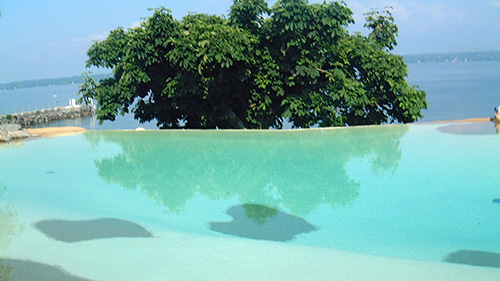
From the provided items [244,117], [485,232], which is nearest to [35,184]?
[485,232]

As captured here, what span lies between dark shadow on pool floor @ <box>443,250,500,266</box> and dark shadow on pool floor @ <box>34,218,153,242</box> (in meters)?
2.67

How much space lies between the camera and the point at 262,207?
Answer: 5.70m

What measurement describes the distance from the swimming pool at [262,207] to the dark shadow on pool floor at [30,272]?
0.02 metres

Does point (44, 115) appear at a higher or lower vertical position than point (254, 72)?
higher

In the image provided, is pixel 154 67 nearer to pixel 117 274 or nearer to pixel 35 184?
pixel 35 184

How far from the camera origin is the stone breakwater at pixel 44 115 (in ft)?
117

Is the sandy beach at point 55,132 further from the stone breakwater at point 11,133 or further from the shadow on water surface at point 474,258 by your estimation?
the shadow on water surface at point 474,258

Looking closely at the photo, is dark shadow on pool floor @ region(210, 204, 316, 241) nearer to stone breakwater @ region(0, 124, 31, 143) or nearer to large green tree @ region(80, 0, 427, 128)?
large green tree @ region(80, 0, 427, 128)

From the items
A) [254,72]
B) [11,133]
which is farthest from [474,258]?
[11,133]

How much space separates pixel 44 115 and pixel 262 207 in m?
39.8

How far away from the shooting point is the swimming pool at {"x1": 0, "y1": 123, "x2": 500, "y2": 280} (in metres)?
4.04

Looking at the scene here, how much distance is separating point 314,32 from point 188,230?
7.01 meters

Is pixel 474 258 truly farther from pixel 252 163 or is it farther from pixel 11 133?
pixel 11 133

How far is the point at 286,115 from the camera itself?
11367mm
